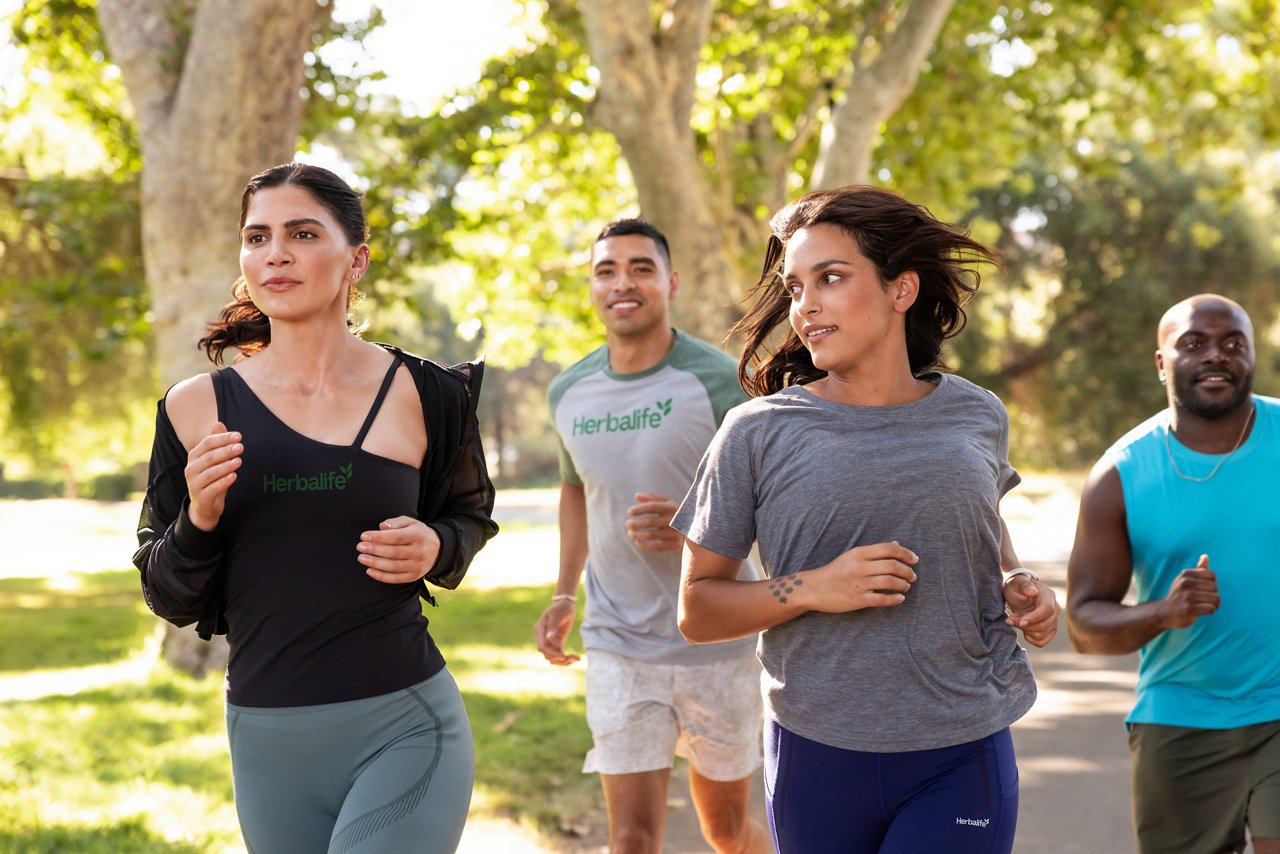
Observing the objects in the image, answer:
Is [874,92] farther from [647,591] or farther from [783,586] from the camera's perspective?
[783,586]

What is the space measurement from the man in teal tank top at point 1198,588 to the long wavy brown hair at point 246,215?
2.30 m

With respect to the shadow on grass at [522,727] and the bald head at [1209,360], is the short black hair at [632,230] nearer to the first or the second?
the bald head at [1209,360]

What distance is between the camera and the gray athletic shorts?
486 centimetres

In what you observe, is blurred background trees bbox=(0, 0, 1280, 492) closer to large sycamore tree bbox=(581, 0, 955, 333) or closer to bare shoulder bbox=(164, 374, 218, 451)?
large sycamore tree bbox=(581, 0, 955, 333)

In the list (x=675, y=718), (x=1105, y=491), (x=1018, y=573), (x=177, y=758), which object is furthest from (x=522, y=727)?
(x=1018, y=573)

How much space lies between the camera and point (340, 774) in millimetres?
3043

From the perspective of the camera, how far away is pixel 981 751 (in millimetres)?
3018

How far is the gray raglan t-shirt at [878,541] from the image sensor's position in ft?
9.77

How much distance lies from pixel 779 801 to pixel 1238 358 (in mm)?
2079

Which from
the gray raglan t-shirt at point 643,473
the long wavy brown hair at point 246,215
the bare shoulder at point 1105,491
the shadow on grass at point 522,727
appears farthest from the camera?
the shadow on grass at point 522,727

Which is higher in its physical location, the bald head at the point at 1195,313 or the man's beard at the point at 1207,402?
the bald head at the point at 1195,313

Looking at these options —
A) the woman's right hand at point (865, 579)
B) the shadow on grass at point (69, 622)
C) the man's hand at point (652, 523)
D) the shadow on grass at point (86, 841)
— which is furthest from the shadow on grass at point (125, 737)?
the woman's right hand at point (865, 579)

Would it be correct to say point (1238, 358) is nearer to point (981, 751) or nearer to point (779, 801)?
point (981, 751)

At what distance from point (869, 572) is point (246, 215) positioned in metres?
1.66
